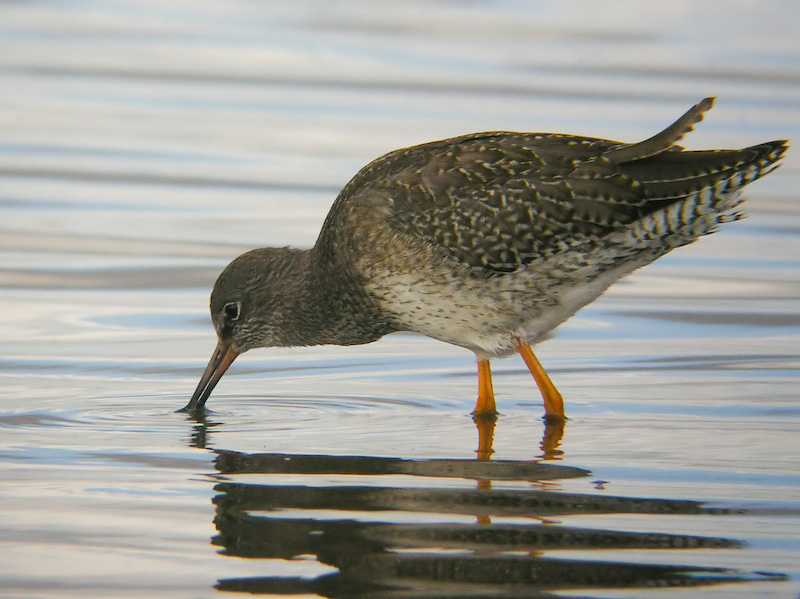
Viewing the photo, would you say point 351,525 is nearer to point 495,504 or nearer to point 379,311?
point 495,504

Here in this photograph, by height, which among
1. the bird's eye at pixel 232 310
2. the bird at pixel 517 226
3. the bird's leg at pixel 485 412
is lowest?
the bird's leg at pixel 485 412

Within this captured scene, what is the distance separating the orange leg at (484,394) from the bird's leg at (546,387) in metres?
0.23

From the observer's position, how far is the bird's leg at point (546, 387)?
Result: 878 cm

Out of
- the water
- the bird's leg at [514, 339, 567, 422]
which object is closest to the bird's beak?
the water

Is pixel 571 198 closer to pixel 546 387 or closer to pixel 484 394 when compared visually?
pixel 546 387

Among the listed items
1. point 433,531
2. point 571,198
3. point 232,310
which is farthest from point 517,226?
point 433,531

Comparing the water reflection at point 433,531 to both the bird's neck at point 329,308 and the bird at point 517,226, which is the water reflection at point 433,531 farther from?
the bird's neck at point 329,308

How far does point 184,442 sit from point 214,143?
811 cm

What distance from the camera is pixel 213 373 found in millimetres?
9453

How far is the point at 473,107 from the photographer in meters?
16.5

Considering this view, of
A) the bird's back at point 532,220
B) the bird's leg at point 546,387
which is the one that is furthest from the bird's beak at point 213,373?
the bird's leg at point 546,387

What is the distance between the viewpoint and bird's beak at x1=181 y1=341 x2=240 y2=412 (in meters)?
8.98

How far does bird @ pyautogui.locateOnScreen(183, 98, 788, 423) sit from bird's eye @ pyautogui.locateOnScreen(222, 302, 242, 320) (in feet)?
1.69

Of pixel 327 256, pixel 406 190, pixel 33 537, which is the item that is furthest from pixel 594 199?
pixel 33 537
